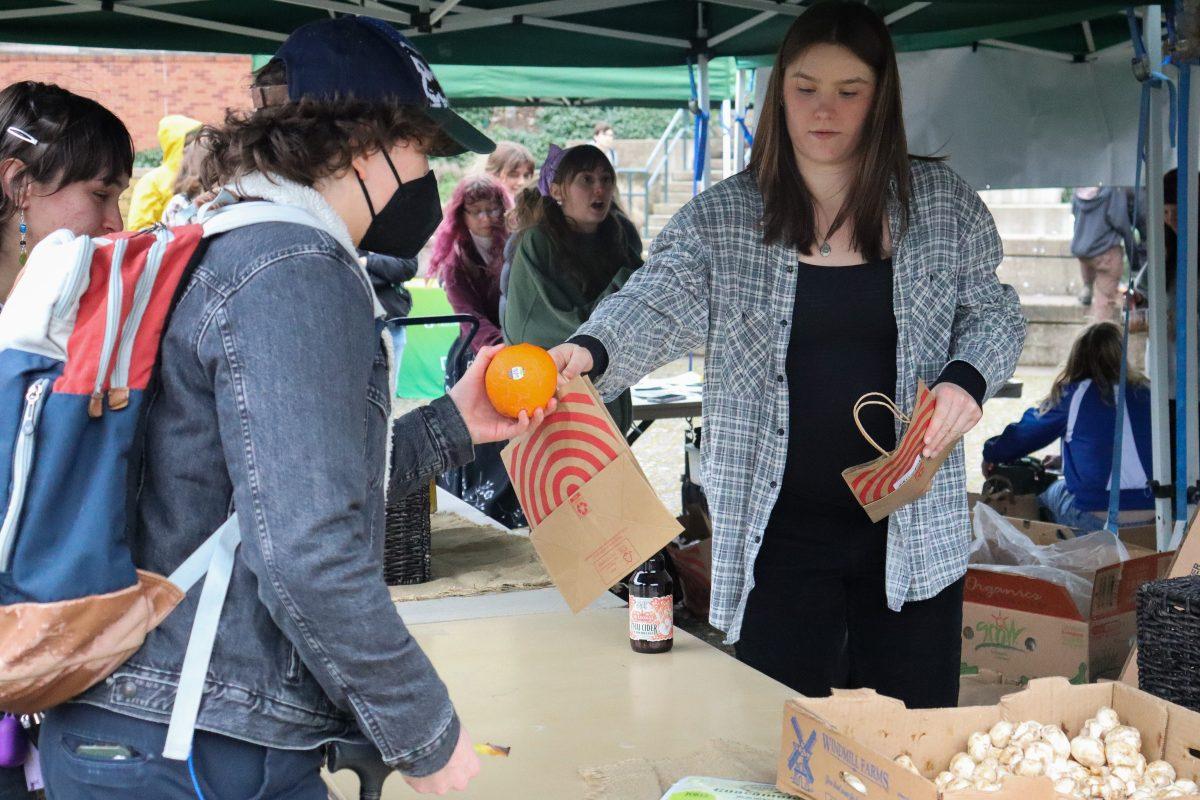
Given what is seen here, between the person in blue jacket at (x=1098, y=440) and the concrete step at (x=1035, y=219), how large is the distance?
381 inches

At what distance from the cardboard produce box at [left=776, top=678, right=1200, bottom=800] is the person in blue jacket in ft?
9.90

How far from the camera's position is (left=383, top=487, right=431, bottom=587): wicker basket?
8.82 feet

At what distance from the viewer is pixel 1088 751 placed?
1.49 m

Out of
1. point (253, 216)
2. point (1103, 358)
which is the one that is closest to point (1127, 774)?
point (253, 216)

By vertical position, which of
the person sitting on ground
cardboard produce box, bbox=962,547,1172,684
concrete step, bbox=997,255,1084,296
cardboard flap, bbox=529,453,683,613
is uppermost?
the person sitting on ground

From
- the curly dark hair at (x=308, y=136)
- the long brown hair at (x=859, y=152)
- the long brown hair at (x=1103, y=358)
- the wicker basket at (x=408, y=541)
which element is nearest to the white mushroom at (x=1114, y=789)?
the long brown hair at (x=859, y=152)

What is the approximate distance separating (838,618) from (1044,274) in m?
11.8

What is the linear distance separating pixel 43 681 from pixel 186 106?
1928 centimetres

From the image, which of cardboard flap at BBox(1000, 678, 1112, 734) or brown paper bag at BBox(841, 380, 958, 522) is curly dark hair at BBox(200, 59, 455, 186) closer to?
brown paper bag at BBox(841, 380, 958, 522)

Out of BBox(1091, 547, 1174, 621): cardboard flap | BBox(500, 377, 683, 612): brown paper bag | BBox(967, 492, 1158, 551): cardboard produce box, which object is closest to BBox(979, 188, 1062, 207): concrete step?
BBox(967, 492, 1158, 551): cardboard produce box

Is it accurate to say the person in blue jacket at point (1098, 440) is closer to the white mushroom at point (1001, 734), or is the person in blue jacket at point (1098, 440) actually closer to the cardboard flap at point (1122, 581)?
the cardboard flap at point (1122, 581)

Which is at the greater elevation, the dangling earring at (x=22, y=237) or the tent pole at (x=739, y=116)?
the tent pole at (x=739, y=116)

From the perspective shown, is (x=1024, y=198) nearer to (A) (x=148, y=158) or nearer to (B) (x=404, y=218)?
(A) (x=148, y=158)

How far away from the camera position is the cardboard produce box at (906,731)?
1.35 meters
